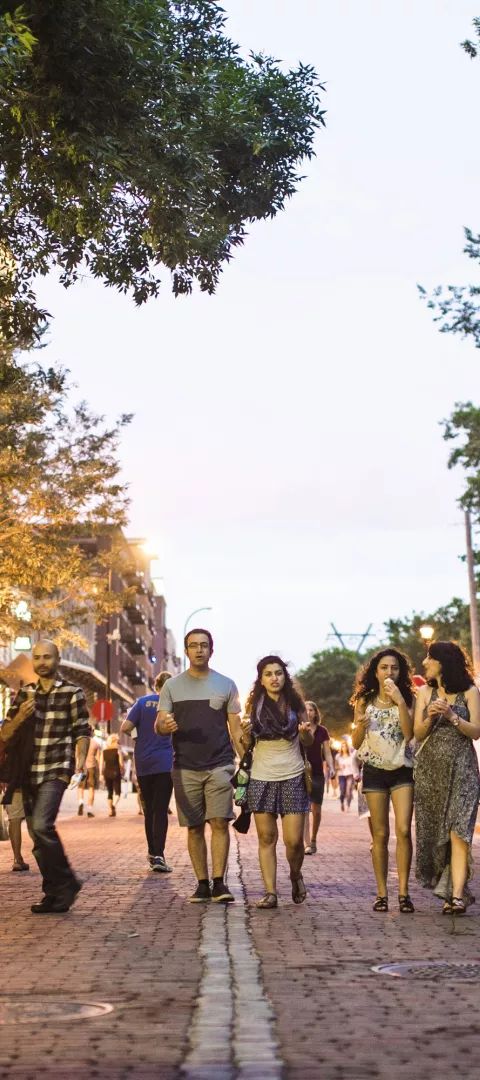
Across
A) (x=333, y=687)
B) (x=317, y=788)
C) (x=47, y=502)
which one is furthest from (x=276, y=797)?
(x=333, y=687)

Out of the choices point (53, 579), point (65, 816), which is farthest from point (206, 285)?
point (65, 816)

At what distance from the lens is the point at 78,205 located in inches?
639

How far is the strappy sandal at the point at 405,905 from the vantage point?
11227 mm

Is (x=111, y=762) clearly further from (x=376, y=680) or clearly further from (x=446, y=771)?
(x=446, y=771)

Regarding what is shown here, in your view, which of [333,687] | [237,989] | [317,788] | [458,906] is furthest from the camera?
[333,687]

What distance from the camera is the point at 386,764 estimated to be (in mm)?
11508

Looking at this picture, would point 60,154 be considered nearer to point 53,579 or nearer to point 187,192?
point 187,192

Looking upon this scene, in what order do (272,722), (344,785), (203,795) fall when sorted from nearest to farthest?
(272,722) < (203,795) < (344,785)

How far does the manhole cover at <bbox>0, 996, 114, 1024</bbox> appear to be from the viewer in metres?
6.74

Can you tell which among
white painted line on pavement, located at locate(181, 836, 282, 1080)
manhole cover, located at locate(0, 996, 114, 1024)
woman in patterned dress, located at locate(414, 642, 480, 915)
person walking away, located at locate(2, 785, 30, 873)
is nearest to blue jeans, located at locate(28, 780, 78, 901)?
white painted line on pavement, located at locate(181, 836, 282, 1080)

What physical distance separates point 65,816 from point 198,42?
71.9 feet

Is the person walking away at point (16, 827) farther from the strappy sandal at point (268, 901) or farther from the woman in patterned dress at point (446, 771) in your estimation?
the woman in patterned dress at point (446, 771)

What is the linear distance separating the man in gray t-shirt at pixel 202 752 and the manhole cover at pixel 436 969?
3620 millimetres

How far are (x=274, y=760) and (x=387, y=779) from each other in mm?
821
